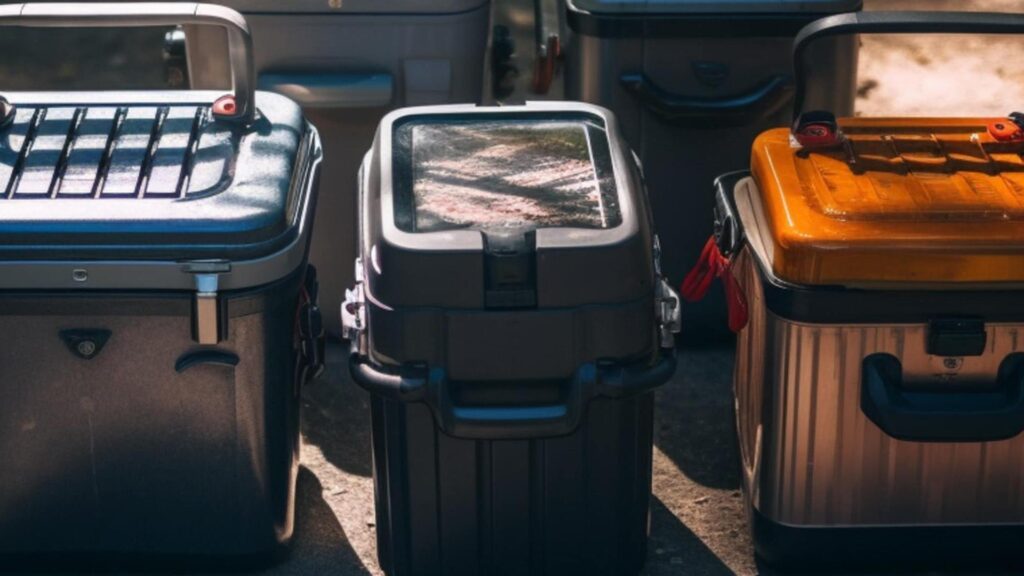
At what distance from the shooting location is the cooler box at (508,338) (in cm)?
299

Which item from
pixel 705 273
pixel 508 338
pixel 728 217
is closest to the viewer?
pixel 508 338

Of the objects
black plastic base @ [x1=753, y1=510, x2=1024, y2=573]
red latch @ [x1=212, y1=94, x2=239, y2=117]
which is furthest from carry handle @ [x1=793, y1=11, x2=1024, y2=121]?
red latch @ [x1=212, y1=94, x2=239, y2=117]

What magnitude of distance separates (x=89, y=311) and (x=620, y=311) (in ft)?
3.32

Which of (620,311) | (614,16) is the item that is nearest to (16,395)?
(620,311)

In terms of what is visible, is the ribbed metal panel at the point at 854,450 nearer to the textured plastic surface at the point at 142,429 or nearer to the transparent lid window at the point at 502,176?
the transparent lid window at the point at 502,176

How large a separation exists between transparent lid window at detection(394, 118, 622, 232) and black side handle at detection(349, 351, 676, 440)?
0.90 ft

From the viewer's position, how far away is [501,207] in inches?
125

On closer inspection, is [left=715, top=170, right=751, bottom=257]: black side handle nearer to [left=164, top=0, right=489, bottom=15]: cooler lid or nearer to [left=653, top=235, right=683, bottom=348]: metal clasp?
[left=653, top=235, right=683, bottom=348]: metal clasp

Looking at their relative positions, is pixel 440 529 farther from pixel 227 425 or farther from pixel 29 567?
pixel 29 567

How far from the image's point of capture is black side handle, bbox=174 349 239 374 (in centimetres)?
320

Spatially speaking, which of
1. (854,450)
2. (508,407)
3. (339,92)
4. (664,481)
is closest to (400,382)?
(508,407)

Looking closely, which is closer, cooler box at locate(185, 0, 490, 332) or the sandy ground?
the sandy ground

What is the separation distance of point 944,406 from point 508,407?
2.83ft

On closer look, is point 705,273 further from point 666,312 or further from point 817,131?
point 666,312
